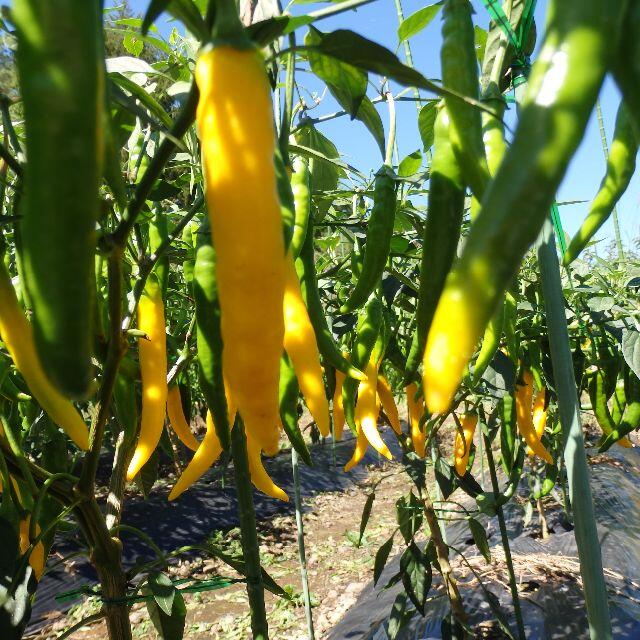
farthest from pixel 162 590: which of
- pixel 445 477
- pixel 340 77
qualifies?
pixel 445 477

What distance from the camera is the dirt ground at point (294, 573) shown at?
3.96 m

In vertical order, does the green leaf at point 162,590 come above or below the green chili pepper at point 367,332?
below

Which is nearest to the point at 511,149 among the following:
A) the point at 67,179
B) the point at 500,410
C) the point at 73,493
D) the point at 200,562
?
the point at 67,179

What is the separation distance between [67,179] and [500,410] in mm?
2024

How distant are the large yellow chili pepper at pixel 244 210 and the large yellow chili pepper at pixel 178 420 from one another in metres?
0.84

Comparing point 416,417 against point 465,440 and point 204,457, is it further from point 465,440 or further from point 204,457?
point 204,457

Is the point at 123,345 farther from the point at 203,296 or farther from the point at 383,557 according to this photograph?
the point at 383,557

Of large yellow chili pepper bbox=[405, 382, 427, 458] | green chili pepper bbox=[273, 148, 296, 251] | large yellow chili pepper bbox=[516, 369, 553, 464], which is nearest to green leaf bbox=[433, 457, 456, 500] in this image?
large yellow chili pepper bbox=[405, 382, 427, 458]

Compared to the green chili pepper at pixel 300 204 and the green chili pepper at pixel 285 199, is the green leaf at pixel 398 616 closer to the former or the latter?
the green chili pepper at pixel 300 204

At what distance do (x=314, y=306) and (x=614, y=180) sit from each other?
0.40m

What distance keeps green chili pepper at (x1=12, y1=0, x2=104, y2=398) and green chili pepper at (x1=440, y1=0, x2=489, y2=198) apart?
0.36m

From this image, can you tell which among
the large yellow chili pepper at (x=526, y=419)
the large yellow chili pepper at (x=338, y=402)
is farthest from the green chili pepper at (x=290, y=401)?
the large yellow chili pepper at (x=526, y=419)

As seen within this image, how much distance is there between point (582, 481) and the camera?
0.68 meters

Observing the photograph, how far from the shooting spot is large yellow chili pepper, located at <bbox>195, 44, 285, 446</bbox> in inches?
16.2
